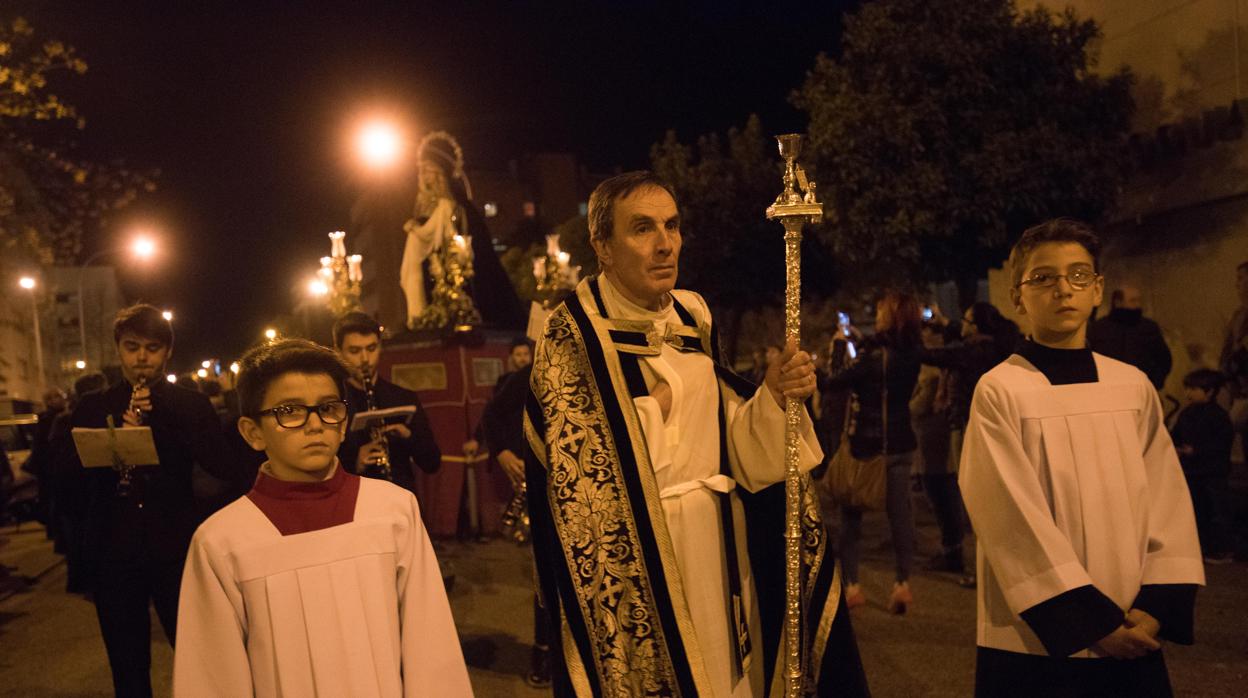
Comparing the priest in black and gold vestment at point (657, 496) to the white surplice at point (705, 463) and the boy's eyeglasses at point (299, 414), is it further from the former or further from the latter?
the boy's eyeglasses at point (299, 414)

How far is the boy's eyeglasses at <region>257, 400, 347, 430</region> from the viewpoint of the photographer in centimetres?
258

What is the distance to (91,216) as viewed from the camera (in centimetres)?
1534

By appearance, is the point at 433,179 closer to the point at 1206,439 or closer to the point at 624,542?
the point at 1206,439

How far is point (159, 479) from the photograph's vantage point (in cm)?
444

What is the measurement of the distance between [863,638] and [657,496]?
371cm

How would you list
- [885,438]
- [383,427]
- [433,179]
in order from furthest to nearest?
[433,179] < [885,438] < [383,427]

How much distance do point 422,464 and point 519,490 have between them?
168cm

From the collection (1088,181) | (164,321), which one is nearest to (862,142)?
(1088,181)

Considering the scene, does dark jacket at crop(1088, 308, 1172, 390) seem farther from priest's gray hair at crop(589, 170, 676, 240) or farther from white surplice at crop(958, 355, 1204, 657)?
priest's gray hair at crop(589, 170, 676, 240)

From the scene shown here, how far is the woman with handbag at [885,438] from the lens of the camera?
6.61 meters

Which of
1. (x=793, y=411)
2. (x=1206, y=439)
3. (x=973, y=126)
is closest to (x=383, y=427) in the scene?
(x=793, y=411)

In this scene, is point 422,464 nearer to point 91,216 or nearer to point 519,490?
point 519,490

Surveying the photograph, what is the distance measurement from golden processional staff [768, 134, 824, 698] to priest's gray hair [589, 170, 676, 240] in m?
0.49

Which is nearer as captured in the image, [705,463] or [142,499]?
[705,463]
